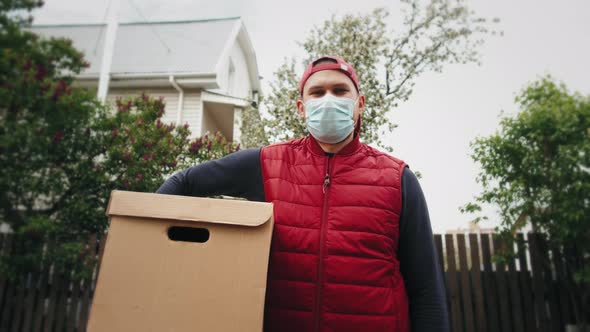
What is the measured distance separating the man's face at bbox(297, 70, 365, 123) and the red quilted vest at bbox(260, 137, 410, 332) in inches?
17.9

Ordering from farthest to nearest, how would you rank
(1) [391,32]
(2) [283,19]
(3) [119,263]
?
(2) [283,19]
(1) [391,32]
(3) [119,263]

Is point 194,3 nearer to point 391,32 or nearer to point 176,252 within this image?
point 391,32

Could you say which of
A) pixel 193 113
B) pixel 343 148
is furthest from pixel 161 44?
pixel 343 148

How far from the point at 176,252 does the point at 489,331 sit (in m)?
5.42

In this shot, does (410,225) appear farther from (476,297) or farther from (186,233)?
(476,297)

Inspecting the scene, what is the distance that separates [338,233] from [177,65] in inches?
350

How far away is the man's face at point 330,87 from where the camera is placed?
1.59m

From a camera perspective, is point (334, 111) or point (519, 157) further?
point (519, 157)

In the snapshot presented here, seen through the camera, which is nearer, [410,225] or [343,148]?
[410,225]

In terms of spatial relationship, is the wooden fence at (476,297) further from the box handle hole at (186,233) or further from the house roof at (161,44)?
the house roof at (161,44)

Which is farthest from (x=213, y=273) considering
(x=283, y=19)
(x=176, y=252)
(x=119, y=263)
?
(x=283, y=19)

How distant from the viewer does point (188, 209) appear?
40.6 inches

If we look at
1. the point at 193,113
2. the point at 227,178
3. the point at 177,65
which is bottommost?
the point at 227,178

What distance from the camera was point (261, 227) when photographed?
1.05m
